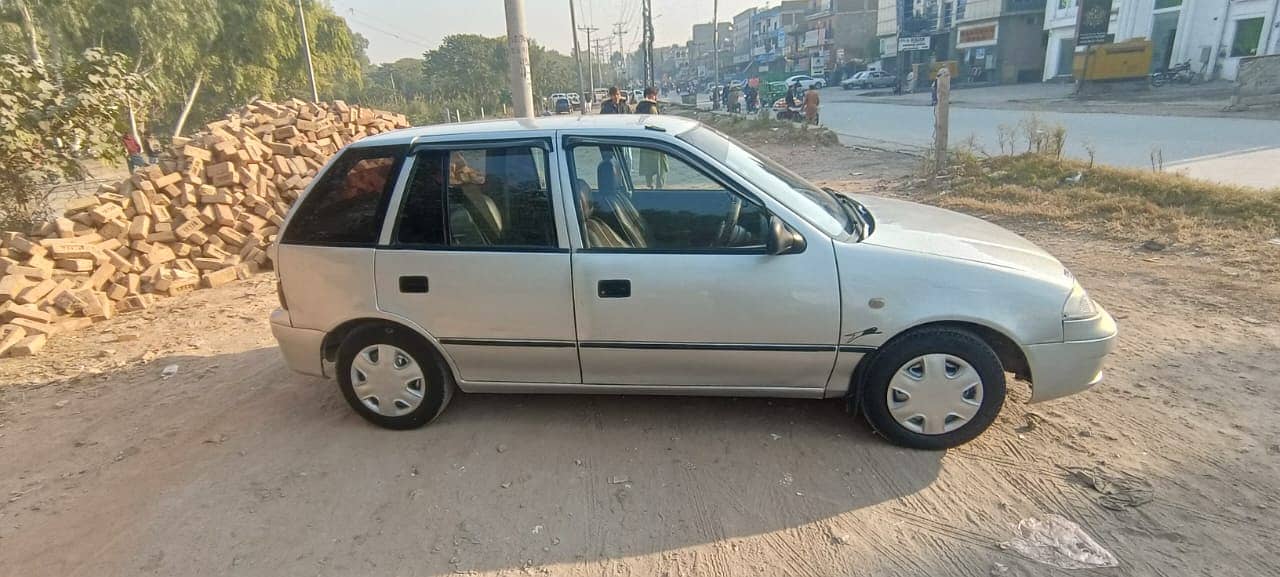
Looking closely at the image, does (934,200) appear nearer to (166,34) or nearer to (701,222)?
(701,222)

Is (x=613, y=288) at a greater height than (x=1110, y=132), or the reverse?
(x=613, y=288)

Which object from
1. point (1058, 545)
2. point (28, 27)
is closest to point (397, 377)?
point (1058, 545)

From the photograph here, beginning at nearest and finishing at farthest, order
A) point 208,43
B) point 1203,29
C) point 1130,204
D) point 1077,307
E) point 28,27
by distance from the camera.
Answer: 1. point 1077,307
2. point 1130,204
3. point 28,27
4. point 208,43
5. point 1203,29

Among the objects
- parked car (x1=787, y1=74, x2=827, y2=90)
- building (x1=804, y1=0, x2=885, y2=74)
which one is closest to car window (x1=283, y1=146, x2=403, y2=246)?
parked car (x1=787, y1=74, x2=827, y2=90)

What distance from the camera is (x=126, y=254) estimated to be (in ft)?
22.5

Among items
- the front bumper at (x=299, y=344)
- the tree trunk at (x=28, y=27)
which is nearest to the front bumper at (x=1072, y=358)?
the front bumper at (x=299, y=344)

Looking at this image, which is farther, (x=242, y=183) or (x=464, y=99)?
(x=464, y=99)

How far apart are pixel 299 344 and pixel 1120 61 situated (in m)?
35.1

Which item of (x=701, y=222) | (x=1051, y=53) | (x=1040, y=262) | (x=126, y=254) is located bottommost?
(x=126, y=254)

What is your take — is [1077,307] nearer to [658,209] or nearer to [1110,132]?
[658,209]

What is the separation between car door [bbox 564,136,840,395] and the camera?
9.87 feet

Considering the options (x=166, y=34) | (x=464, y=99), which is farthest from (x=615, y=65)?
Result: (x=166, y=34)

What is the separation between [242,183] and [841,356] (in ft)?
25.1

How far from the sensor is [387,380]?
3.54 m
